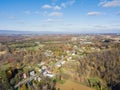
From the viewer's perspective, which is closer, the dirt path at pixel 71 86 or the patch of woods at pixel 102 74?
the dirt path at pixel 71 86

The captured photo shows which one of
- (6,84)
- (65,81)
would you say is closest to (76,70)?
(65,81)

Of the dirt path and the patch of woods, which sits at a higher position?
the patch of woods

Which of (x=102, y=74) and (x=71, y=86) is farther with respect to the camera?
(x=102, y=74)

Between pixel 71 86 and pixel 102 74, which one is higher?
pixel 102 74

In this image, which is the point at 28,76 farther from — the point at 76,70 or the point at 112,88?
the point at 112,88

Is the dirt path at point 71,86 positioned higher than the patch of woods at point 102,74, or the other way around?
the patch of woods at point 102,74

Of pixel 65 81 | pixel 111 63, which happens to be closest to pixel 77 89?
pixel 65 81

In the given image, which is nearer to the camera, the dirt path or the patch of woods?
the dirt path

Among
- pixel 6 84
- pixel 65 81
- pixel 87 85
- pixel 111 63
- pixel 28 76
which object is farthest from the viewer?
pixel 111 63

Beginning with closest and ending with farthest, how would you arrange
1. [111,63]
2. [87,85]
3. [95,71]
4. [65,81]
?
[87,85]
[65,81]
[95,71]
[111,63]

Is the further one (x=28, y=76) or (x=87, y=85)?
(x=28, y=76)
